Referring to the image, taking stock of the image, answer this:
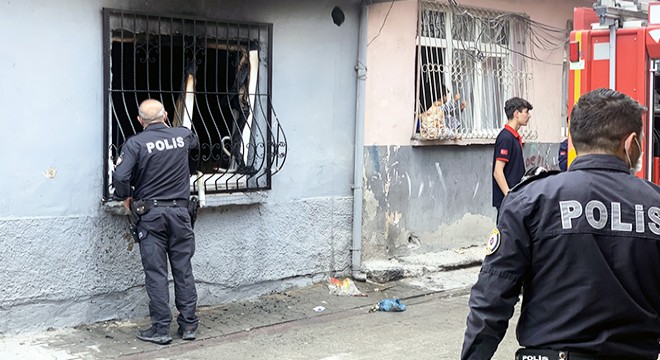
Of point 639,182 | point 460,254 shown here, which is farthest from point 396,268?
point 639,182

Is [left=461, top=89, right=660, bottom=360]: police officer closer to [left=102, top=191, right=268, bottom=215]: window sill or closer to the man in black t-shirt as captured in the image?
[left=102, top=191, right=268, bottom=215]: window sill

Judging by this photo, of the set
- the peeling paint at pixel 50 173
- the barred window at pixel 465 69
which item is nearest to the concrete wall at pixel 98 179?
the peeling paint at pixel 50 173

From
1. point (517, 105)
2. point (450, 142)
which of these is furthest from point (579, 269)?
point (450, 142)

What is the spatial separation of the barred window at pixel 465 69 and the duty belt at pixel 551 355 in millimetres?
6350

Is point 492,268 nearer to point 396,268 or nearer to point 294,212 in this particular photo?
point 294,212

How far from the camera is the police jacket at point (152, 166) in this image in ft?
21.7

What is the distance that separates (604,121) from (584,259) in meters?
0.46

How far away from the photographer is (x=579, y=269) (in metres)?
2.95

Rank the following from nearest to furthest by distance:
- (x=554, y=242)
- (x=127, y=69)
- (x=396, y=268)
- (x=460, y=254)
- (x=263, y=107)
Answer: (x=554, y=242) → (x=127, y=69) → (x=263, y=107) → (x=396, y=268) → (x=460, y=254)

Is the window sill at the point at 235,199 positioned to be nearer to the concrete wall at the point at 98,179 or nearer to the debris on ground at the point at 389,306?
the concrete wall at the point at 98,179

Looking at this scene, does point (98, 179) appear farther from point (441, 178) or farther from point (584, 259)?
point (584, 259)

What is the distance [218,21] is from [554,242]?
16.9 ft

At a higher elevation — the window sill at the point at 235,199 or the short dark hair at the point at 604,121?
the short dark hair at the point at 604,121

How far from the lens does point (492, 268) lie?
9.95ft
